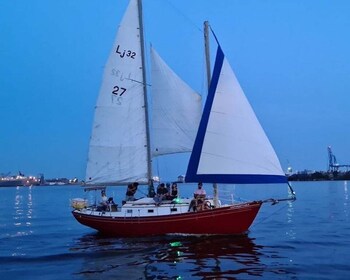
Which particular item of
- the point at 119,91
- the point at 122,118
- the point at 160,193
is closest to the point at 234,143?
the point at 160,193

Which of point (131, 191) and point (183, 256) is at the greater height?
point (131, 191)

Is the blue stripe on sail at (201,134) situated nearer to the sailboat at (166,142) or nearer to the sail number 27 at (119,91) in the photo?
the sailboat at (166,142)

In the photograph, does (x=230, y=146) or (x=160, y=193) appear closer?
(x=230, y=146)

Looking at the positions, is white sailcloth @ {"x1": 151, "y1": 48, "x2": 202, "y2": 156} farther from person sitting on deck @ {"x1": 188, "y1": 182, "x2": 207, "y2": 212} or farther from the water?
the water

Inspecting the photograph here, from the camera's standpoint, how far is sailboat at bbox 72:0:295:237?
25172mm

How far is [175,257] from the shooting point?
2192 centimetres

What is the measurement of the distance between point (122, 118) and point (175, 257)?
35.6 feet

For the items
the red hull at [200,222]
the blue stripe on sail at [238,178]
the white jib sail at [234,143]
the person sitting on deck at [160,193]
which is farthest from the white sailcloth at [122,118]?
the white jib sail at [234,143]

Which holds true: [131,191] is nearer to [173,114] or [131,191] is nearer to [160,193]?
[160,193]

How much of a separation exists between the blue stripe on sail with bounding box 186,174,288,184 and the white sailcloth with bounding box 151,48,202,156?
12.3 ft

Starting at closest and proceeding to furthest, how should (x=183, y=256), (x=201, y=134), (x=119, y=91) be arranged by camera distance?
(x=183, y=256) → (x=201, y=134) → (x=119, y=91)

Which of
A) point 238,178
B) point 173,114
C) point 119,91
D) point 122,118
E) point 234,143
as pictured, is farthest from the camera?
point 119,91

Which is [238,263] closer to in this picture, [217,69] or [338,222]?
[217,69]

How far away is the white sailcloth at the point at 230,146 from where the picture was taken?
2489 centimetres
